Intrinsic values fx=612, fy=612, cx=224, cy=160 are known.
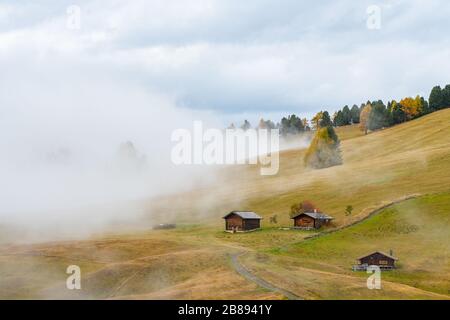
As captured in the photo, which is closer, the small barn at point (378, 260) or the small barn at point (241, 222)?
the small barn at point (378, 260)

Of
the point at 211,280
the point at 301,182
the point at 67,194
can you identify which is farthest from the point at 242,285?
the point at 67,194

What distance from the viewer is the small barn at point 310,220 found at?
107m

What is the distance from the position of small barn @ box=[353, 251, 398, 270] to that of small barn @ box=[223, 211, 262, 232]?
33.2 meters

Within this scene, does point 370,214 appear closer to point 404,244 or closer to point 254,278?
point 404,244

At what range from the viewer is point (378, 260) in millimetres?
81938

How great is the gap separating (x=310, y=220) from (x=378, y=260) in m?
26.9

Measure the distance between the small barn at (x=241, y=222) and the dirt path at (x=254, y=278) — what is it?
26.5m

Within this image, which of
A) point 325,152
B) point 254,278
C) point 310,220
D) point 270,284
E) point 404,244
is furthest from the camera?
point 325,152
